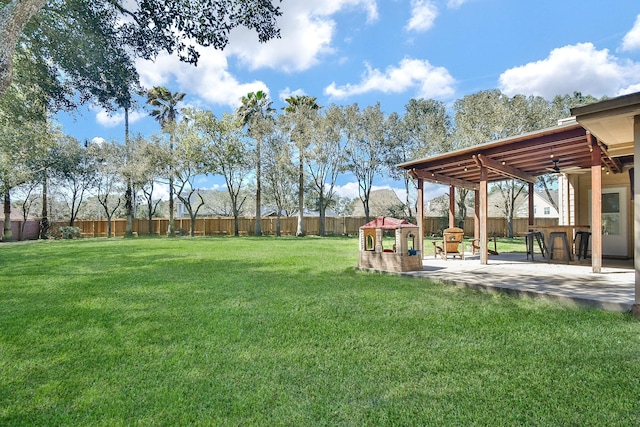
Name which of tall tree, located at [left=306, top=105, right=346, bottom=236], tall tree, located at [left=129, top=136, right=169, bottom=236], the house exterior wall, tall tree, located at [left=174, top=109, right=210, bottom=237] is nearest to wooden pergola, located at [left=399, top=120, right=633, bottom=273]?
the house exterior wall

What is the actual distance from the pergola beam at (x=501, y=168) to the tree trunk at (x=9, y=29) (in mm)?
7563

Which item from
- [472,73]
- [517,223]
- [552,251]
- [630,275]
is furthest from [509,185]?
[630,275]

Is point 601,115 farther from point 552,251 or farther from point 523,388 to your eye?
point 552,251

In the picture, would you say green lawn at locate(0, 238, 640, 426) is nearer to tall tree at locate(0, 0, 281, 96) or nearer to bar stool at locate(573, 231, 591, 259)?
bar stool at locate(573, 231, 591, 259)

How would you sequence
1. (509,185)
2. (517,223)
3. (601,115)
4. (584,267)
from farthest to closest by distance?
(517,223) < (509,185) < (584,267) < (601,115)

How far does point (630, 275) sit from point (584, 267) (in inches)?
39.0

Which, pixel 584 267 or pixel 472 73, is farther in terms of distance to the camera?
pixel 472 73

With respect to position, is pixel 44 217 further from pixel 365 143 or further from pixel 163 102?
pixel 365 143

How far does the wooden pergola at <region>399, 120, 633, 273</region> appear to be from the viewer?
5.64 m

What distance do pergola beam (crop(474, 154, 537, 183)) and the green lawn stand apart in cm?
371

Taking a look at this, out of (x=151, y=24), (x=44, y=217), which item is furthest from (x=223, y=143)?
(x=151, y=24)

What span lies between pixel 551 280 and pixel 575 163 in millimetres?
5003

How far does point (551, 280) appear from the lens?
5090mm

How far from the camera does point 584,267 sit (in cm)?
642
